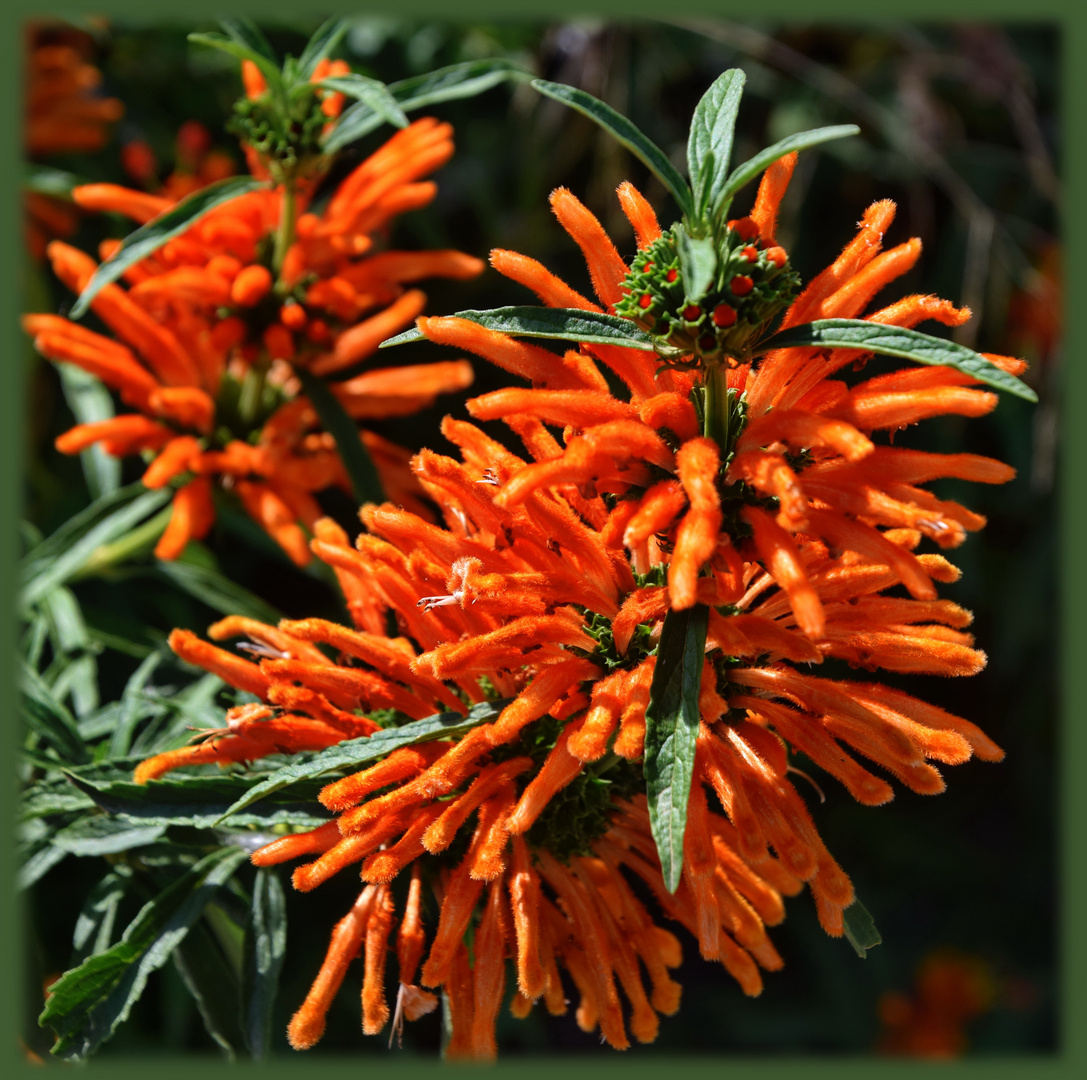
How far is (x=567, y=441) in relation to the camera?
4.10 feet

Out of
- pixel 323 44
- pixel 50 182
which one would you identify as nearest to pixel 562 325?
pixel 323 44

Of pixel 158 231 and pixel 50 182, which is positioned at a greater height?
pixel 50 182

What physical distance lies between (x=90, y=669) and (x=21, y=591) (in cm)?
22

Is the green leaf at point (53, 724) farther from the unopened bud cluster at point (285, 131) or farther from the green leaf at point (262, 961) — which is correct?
the unopened bud cluster at point (285, 131)

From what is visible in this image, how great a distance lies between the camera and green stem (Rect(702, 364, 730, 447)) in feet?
3.81

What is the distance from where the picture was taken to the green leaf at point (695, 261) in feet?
3.19

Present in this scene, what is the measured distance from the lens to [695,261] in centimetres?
99

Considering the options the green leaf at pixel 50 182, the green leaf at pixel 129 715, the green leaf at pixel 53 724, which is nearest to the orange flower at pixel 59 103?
the green leaf at pixel 50 182

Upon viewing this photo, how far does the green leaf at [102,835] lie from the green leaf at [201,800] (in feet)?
0.29

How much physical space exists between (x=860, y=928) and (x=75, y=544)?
1619 mm

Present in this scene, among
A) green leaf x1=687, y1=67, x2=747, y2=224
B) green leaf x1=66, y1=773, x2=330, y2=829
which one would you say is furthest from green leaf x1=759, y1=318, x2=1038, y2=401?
green leaf x1=66, y1=773, x2=330, y2=829

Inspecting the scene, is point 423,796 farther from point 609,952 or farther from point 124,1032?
point 124,1032

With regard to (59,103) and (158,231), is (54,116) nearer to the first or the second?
(59,103)

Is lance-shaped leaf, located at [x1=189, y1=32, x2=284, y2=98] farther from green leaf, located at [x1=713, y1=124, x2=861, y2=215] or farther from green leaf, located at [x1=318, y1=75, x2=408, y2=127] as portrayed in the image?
green leaf, located at [x1=713, y1=124, x2=861, y2=215]
